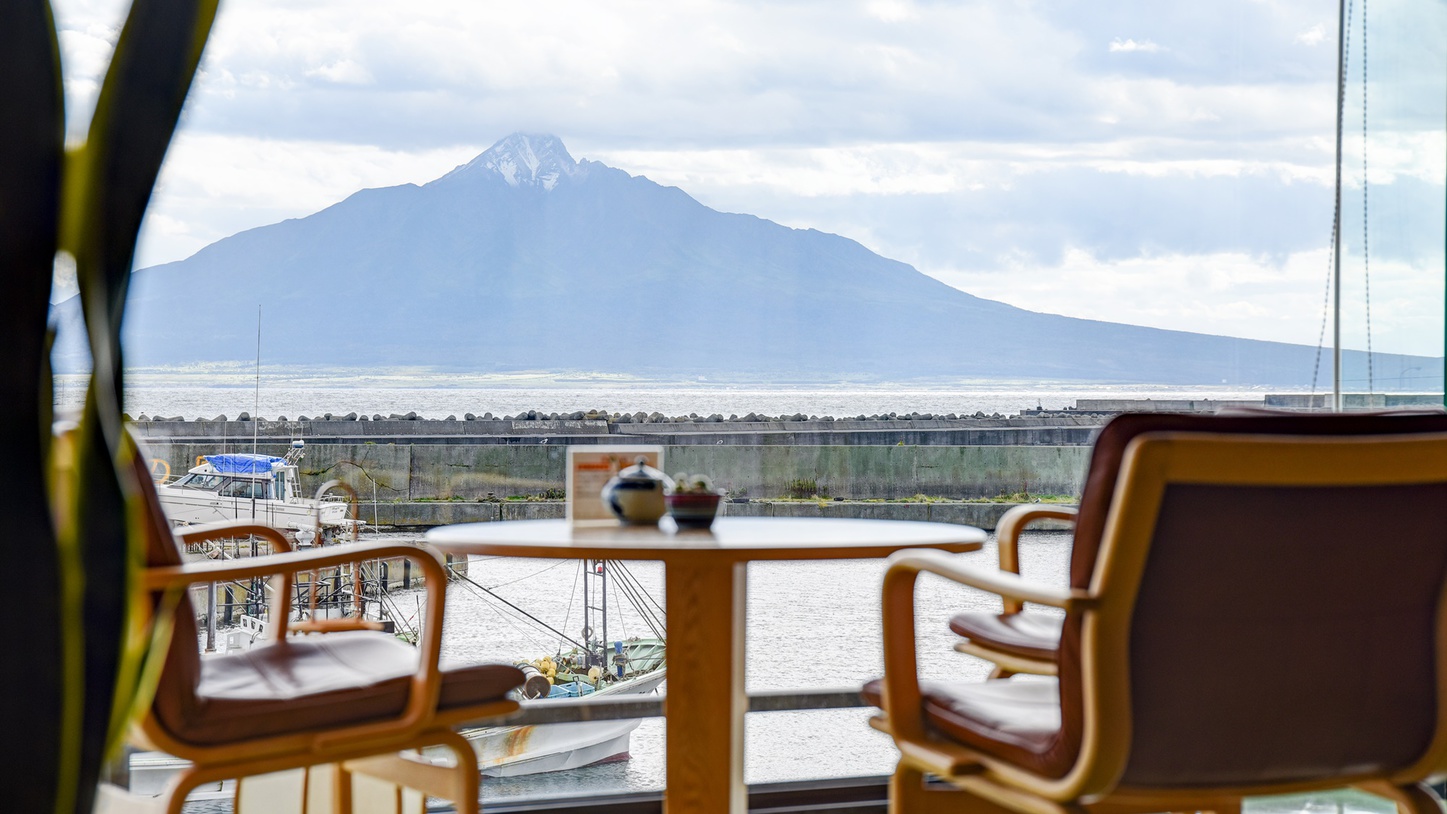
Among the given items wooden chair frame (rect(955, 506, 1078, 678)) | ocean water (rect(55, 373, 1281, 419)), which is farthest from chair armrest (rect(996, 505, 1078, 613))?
ocean water (rect(55, 373, 1281, 419))

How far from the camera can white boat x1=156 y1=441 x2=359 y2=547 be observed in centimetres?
503

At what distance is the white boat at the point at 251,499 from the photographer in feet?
16.5

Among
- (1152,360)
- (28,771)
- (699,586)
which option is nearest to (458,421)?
(1152,360)

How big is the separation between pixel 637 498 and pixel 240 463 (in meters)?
5.54

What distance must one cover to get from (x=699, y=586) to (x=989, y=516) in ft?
15.6

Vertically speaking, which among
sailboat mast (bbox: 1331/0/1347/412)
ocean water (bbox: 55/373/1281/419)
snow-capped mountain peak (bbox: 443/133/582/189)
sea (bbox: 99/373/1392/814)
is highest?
snow-capped mountain peak (bbox: 443/133/582/189)

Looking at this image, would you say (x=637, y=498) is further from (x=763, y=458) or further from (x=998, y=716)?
(x=763, y=458)

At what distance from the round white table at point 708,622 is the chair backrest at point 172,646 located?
0.31 meters

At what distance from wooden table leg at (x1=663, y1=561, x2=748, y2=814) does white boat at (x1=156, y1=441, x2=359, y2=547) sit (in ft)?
10.1

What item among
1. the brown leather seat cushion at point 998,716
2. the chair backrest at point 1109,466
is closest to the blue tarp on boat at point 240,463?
the brown leather seat cushion at point 998,716

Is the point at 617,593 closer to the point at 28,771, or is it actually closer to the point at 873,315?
the point at 28,771

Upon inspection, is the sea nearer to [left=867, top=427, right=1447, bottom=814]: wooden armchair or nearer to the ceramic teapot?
the ceramic teapot

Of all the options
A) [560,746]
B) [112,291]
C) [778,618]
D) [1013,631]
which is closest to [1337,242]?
[1013,631]

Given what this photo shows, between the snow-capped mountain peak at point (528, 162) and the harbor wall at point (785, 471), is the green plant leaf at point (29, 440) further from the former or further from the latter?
the snow-capped mountain peak at point (528, 162)
